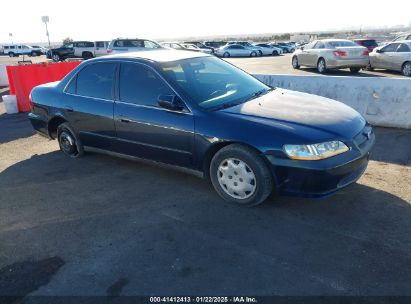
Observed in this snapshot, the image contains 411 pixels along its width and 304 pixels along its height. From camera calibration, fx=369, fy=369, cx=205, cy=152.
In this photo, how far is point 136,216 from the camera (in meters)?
3.90

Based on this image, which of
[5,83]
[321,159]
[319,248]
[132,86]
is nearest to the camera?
[319,248]

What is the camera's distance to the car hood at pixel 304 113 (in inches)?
146

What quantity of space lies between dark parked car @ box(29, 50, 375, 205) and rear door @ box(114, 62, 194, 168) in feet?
0.04

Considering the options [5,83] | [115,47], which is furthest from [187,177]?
[115,47]

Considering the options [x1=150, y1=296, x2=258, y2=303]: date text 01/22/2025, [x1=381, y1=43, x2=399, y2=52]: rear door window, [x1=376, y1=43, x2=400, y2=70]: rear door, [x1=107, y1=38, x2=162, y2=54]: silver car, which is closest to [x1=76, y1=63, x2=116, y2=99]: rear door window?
[x1=150, y1=296, x2=258, y2=303]: date text 01/22/2025

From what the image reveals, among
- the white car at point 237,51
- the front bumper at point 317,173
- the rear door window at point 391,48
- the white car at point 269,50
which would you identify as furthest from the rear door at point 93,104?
the white car at point 269,50

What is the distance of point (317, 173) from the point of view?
11.4 feet

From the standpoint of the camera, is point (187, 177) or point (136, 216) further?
point (187, 177)

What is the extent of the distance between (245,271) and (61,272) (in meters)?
1.50

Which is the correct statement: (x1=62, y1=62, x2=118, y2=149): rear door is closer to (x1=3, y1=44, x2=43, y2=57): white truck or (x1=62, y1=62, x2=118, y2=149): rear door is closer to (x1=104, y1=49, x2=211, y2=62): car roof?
(x1=104, y1=49, x2=211, y2=62): car roof

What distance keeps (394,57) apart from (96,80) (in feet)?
43.2

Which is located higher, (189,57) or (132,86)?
(189,57)

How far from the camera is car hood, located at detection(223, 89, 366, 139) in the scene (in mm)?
3711

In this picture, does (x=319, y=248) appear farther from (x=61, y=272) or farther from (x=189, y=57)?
(x=189, y=57)
